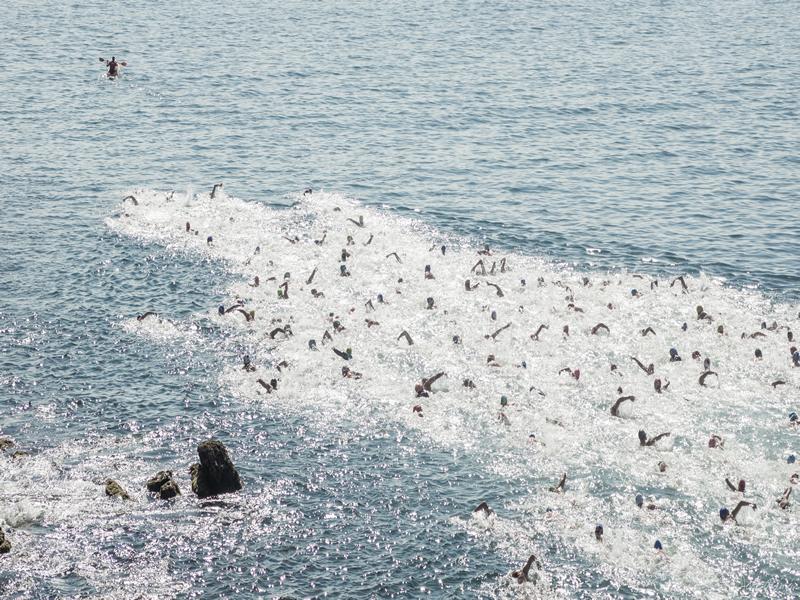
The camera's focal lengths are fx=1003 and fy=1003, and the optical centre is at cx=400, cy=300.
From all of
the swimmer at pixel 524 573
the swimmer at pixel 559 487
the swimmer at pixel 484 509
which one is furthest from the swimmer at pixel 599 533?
the swimmer at pixel 484 509

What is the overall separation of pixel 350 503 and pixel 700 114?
244ft

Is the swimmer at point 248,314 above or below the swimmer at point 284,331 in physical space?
above

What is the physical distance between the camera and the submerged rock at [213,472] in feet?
146

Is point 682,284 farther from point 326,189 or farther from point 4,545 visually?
point 4,545

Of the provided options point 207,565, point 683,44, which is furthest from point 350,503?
point 683,44

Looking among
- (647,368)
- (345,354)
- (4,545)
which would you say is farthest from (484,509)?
(4,545)

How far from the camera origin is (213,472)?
146 ft

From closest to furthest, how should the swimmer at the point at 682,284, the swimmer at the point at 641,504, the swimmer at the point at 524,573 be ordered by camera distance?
1. the swimmer at the point at 524,573
2. the swimmer at the point at 641,504
3. the swimmer at the point at 682,284

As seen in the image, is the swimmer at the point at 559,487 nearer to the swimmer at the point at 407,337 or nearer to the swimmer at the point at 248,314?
the swimmer at the point at 407,337

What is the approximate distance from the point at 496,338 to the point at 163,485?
23058 mm

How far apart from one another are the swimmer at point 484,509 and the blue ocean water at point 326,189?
103 cm

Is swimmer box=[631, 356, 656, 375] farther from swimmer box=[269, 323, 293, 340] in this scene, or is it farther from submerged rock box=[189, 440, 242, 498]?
submerged rock box=[189, 440, 242, 498]

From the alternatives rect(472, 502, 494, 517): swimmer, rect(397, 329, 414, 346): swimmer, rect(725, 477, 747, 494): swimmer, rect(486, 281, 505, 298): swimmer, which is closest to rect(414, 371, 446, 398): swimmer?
rect(397, 329, 414, 346): swimmer

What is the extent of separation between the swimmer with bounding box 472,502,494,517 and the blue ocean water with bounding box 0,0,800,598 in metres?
1.03
